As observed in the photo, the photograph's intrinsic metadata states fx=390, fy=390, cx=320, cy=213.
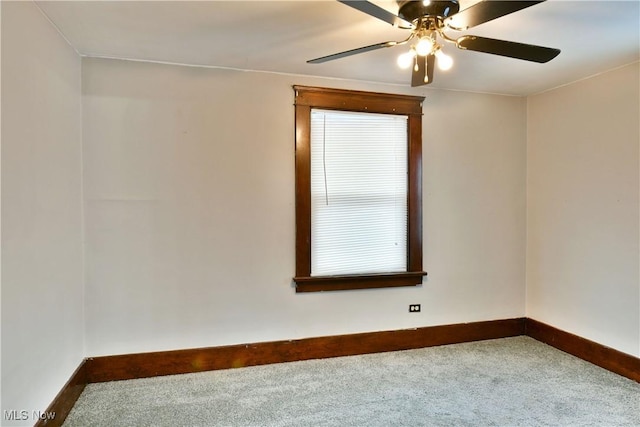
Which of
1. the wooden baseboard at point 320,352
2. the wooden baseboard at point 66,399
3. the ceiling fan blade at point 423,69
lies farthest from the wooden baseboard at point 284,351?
the ceiling fan blade at point 423,69

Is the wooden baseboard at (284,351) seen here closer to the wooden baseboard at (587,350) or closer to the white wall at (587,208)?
the wooden baseboard at (587,350)

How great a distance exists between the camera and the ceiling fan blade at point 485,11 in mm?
1577

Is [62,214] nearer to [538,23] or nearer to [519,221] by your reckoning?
[538,23]

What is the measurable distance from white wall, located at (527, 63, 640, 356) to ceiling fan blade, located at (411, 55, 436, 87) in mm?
1880

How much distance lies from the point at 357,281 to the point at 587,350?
2.05m

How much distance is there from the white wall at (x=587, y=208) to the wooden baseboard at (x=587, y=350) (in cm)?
6

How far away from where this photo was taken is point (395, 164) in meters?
3.56

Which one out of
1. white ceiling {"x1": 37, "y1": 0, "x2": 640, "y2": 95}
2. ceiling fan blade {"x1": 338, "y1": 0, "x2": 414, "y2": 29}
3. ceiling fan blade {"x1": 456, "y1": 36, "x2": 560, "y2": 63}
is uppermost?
white ceiling {"x1": 37, "y1": 0, "x2": 640, "y2": 95}

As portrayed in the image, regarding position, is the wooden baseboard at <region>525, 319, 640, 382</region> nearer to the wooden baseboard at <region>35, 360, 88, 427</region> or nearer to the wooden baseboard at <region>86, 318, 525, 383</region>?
the wooden baseboard at <region>86, 318, 525, 383</region>

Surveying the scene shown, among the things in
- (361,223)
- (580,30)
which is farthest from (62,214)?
(580,30)

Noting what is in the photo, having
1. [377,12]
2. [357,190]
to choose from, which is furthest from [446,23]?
[357,190]

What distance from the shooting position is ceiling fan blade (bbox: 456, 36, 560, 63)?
1.92 metres

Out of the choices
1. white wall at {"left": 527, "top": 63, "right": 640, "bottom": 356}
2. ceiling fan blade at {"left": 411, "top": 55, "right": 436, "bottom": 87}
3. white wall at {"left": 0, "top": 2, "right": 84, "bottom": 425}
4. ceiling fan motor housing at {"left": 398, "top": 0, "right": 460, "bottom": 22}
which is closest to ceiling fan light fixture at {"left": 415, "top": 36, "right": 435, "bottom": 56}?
ceiling fan motor housing at {"left": 398, "top": 0, "right": 460, "bottom": 22}

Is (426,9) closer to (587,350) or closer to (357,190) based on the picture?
(357,190)
